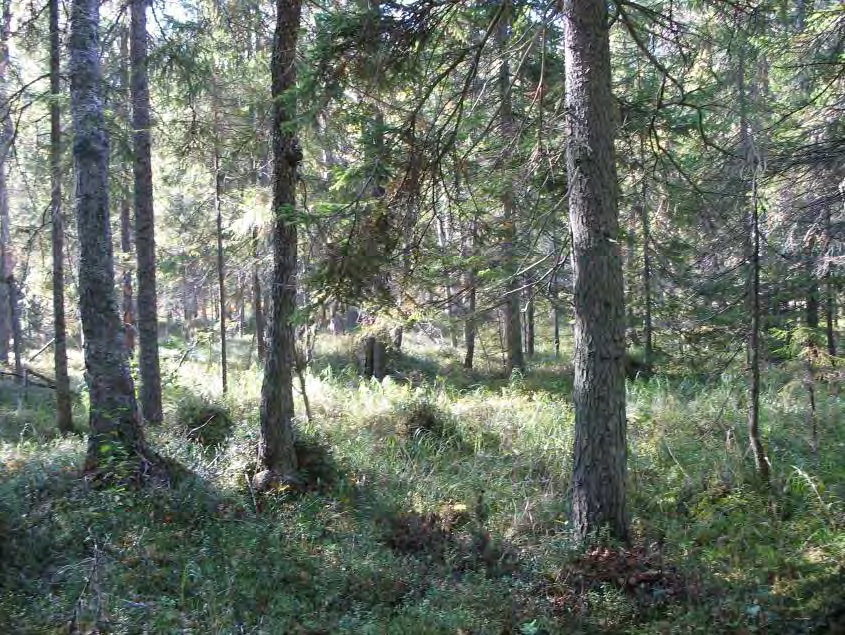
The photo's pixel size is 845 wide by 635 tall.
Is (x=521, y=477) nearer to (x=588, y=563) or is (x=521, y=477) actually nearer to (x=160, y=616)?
(x=588, y=563)

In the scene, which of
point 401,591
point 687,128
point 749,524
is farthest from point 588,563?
point 687,128

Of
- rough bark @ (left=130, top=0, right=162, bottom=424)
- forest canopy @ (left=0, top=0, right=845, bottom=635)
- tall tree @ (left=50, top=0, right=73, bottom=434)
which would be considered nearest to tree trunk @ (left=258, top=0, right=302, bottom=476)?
forest canopy @ (left=0, top=0, right=845, bottom=635)

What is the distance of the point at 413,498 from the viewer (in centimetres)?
724

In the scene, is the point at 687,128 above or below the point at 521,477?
above

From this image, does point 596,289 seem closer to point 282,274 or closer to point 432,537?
point 432,537

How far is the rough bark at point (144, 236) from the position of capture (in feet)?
35.0

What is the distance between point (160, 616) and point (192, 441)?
456cm

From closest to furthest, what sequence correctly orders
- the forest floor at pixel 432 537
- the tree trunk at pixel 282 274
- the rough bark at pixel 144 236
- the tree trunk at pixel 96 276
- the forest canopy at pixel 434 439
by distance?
1. the forest floor at pixel 432 537
2. the forest canopy at pixel 434 439
3. the tree trunk at pixel 96 276
4. the tree trunk at pixel 282 274
5. the rough bark at pixel 144 236

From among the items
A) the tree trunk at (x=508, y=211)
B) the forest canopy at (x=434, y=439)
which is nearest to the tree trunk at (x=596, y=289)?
the forest canopy at (x=434, y=439)

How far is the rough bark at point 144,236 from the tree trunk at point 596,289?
853 centimetres

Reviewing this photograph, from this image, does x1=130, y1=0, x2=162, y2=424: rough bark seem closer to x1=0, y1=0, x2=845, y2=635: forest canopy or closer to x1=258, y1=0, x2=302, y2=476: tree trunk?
x1=0, y1=0, x2=845, y2=635: forest canopy

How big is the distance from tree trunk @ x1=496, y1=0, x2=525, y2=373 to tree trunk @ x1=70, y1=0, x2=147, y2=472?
15.7ft

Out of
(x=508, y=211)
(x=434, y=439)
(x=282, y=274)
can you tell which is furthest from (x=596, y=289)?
(x=508, y=211)

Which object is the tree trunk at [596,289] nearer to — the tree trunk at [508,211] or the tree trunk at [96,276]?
the tree trunk at [508,211]
